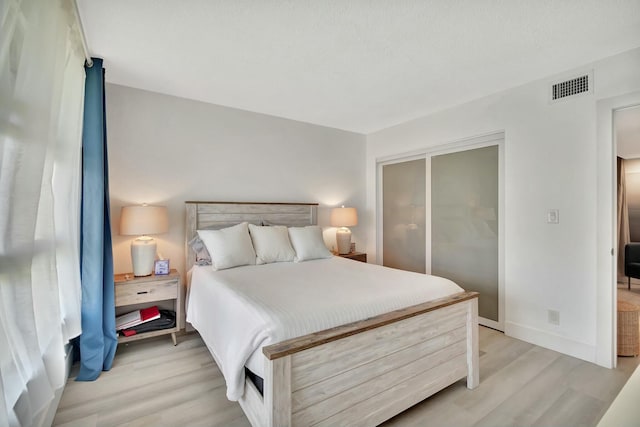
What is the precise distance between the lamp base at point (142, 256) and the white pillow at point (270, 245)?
3.01 feet

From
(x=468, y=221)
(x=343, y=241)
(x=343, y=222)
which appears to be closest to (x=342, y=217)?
(x=343, y=222)

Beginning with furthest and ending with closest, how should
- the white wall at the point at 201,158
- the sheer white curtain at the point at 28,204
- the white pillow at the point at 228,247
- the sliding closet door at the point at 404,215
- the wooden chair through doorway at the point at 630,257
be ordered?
1. the wooden chair through doorway at the point at 630,257
2. the sliding closet door at the point at 404,215
3. the white wall at the point at 201,158
4. the white pillow at the point at 228,247
5. the sheer white curtain at the point at 28,204

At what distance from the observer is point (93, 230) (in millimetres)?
2227

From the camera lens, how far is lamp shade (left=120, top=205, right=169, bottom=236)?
2574 mm

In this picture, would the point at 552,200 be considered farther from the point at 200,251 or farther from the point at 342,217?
the point at 200,251

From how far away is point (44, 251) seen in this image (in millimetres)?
1357

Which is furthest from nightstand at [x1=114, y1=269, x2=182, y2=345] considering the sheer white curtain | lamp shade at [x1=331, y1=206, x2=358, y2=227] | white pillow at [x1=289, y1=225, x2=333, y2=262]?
lamp shade at [x1=331, y1=206, x2=358, y2=227]

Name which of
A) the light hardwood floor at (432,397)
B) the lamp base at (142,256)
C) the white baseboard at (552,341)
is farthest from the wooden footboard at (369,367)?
the lamp base at (142,256)

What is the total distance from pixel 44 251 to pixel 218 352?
1116mm

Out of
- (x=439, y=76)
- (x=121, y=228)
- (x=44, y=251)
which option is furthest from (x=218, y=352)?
(x=439, y=76)

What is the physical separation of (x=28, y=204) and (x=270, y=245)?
2050 mm

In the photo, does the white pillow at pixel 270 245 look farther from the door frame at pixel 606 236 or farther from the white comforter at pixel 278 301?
the door frame at pixel 606 236

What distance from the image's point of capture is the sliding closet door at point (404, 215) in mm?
3951

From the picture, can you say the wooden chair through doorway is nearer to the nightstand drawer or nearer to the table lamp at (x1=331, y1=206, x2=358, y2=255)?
the table lamp at (x1=331, y1=206, x2=358, y2=255)
